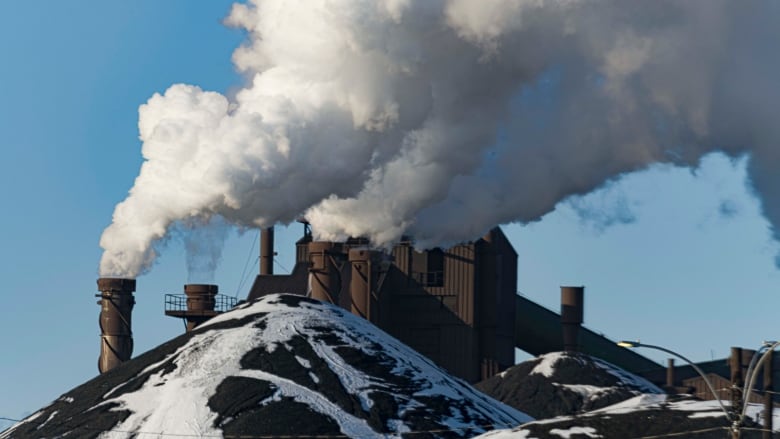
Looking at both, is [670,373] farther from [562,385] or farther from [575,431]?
[575,431]

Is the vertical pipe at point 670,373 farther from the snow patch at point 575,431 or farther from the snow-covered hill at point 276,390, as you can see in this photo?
the snow patch at point 575,431

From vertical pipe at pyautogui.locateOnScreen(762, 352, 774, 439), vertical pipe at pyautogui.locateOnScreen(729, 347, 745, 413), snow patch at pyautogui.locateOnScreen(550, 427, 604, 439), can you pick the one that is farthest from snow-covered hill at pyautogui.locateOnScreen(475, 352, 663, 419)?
vertical pipe at pyautogui.locateOnScreen(729, 347, 745, 413)

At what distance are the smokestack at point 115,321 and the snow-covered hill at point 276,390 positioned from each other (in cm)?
322

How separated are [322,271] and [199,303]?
27.6ft

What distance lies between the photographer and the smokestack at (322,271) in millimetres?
83562

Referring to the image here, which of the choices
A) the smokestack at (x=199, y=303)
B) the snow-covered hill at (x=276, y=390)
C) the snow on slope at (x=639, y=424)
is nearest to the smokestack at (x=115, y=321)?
the snow-covered hill at (x=276, y=390)

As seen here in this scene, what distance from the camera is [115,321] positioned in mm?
75250

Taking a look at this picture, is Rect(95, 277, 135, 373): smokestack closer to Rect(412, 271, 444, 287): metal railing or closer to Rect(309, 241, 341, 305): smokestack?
Rect(309, 241, 341, 305): smokestack

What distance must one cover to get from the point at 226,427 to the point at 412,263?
132ft

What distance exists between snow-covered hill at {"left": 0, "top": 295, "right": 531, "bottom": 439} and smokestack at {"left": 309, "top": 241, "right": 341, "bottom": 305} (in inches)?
287

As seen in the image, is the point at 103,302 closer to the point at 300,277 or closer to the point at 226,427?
the point at 226,427

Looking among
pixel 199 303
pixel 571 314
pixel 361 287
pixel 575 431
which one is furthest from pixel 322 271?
pixel 575 431

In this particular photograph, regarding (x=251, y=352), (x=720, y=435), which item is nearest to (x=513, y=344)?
(x=251, y=352)

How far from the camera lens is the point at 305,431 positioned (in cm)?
6109
